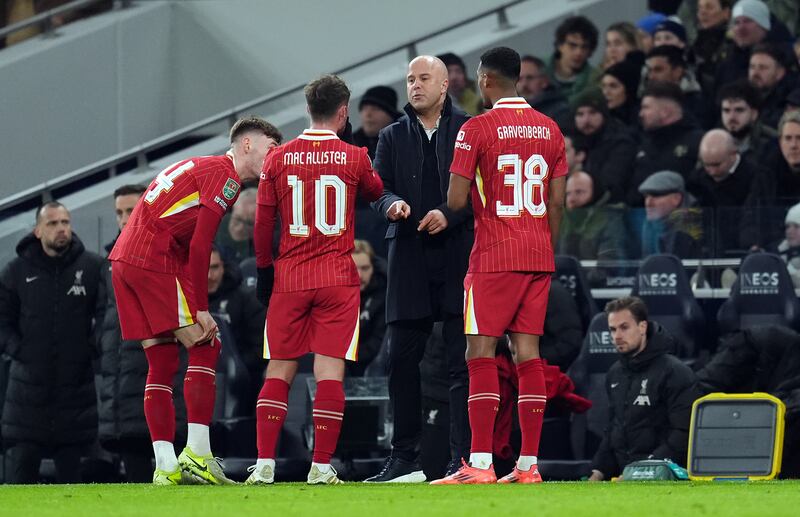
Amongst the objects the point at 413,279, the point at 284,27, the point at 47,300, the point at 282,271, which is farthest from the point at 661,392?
the point at 284,27

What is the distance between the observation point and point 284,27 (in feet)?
61.0

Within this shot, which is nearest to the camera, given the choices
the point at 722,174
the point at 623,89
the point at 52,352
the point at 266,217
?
the point at 266,217

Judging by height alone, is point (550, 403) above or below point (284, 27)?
below

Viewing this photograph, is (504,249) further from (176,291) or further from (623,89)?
(623,89)

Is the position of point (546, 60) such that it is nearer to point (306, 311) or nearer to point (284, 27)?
point (284, 27)

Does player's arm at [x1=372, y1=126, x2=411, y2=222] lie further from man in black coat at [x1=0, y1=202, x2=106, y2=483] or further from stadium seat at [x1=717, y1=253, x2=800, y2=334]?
stadium seat at [x1=717, y1=253, x2=800, y2=334]

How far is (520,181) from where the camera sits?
28.7 feet

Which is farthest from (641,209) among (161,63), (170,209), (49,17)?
(49,17)

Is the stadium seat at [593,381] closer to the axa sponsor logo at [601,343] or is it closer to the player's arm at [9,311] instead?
the axa sponsor logo at [601,343]

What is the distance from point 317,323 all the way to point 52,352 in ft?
12.5

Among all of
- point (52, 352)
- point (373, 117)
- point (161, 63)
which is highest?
point (161, 63)

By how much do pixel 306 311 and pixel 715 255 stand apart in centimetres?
474

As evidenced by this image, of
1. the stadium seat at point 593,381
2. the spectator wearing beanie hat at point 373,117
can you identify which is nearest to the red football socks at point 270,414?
the stadium seat at point 593,381

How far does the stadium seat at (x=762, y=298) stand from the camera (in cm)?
1203
